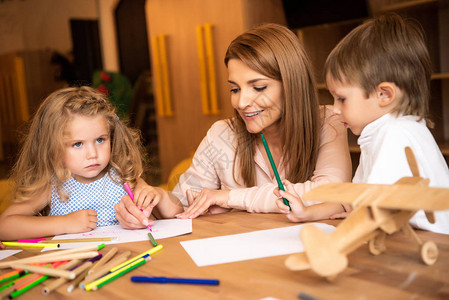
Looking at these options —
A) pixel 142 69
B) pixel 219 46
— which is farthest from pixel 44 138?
pixel 142 69

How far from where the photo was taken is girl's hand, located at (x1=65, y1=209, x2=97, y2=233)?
1.21m

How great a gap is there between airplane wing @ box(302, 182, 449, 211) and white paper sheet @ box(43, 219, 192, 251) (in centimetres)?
45

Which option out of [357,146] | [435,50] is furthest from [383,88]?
[435,50]

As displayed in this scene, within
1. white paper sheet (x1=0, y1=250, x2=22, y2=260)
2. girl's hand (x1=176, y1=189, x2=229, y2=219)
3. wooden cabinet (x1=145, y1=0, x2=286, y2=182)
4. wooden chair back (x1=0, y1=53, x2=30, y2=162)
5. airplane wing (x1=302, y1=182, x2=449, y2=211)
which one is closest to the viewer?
airplane wing (x1=302, y1=182, x2=449, y2=211)

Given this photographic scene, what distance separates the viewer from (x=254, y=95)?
56.0 inches

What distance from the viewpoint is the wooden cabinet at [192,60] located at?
3.39 metres

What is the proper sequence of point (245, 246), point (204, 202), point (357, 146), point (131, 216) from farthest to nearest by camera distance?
point (357, 146), point (204, 202), point (131, 216), point (245, 246)

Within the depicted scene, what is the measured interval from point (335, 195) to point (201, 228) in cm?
47

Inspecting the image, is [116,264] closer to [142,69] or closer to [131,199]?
[131,199]

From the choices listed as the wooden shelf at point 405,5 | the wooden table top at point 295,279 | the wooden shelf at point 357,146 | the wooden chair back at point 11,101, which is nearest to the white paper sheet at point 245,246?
the wooden table top at point 295,279

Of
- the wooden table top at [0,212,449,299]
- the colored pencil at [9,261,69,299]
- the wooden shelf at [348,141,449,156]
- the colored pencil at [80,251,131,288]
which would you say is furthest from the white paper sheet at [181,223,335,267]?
the wooden shelf at [348,141,449,156]

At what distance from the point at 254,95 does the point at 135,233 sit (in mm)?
566

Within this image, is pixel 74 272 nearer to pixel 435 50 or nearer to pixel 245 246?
pixel 245 246

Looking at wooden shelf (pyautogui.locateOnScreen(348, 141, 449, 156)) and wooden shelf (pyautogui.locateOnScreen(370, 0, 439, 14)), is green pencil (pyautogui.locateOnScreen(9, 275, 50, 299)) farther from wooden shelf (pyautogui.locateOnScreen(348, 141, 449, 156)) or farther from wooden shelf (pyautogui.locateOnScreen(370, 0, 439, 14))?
wooden shelf (pyautogui.locateOnScreen(370, 0, 439, 14))
